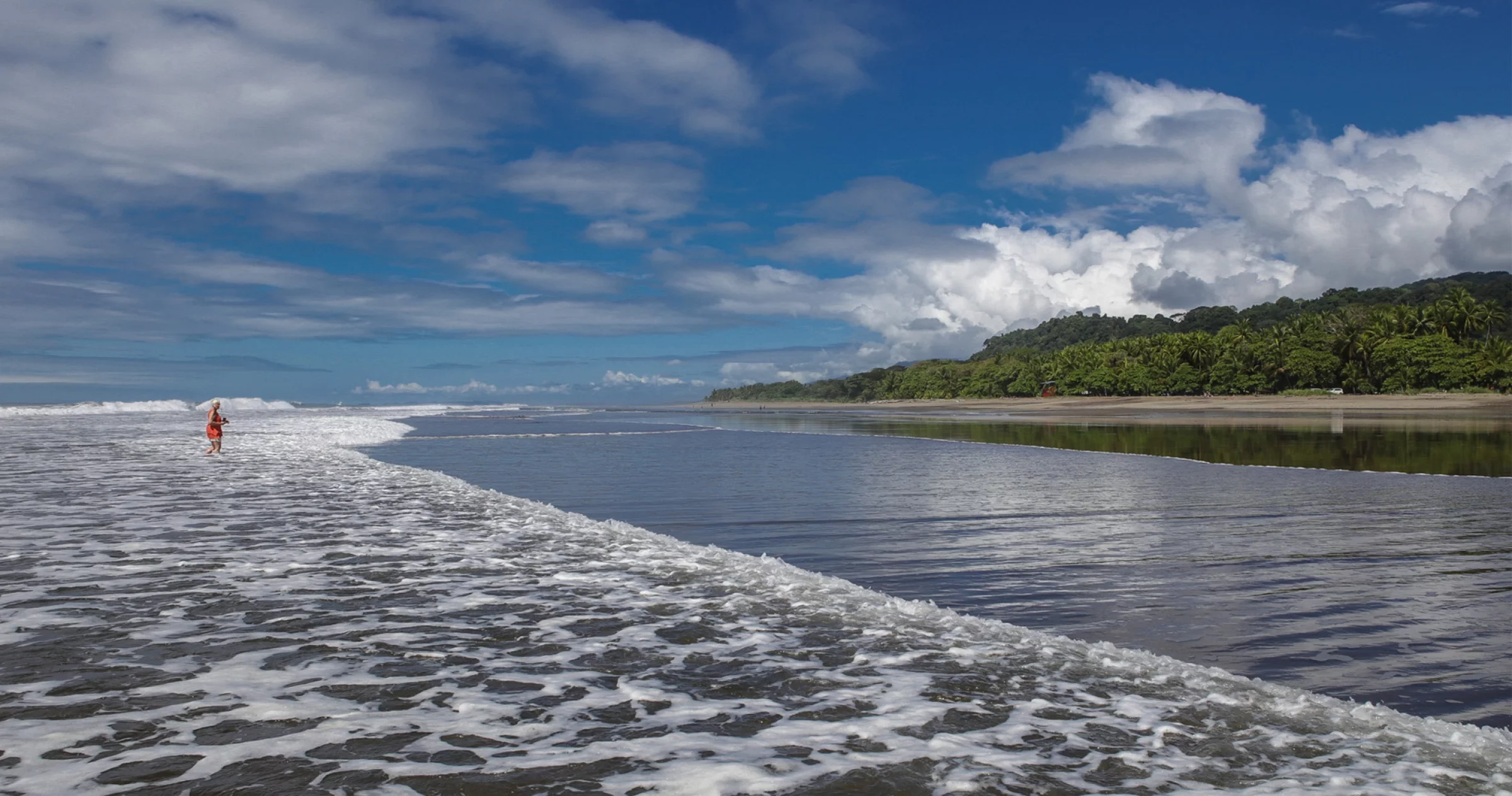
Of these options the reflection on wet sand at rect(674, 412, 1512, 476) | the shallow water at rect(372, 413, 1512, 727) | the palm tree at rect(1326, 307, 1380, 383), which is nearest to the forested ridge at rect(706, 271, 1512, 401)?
the palm tree at rect(1326, 307, 1380, 383)

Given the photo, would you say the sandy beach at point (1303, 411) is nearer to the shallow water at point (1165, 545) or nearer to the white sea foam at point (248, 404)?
the shallow water at point (1165, 545)

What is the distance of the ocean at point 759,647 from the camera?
5.04 m

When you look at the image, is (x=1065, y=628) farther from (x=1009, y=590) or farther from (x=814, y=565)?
(x=814, y=565)

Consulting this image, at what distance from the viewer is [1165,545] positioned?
1212 cm

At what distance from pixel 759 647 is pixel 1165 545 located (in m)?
7.00

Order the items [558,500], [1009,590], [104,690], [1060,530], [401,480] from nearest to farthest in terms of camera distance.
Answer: [104,690] < [1009,590] < [1060,530] < [558,500] < [401,480]

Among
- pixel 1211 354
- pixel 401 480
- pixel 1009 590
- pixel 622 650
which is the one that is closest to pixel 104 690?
pixel 622 650

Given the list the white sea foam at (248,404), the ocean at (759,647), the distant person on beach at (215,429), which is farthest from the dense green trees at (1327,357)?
the white sea foam at (248,404)

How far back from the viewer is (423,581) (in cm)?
1002

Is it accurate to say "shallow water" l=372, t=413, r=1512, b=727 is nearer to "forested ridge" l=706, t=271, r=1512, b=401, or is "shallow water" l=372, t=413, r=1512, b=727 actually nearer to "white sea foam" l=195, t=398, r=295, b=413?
"forested ridge" l=706, t=271, r=1512, b=401

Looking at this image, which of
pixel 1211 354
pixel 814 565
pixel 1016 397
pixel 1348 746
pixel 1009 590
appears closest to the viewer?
pixel 1348 746

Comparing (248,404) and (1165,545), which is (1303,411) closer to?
(1165,545)

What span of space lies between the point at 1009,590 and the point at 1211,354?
135 m

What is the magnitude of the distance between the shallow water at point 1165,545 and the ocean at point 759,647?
0.07 metres
